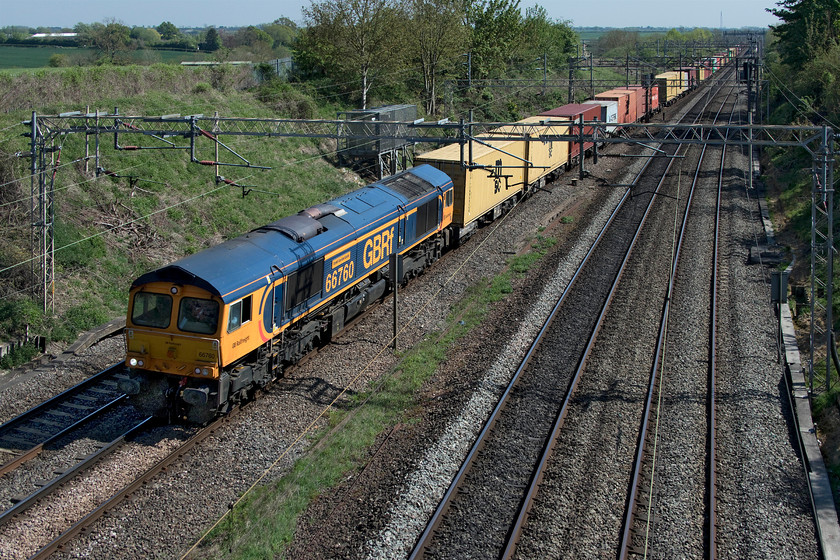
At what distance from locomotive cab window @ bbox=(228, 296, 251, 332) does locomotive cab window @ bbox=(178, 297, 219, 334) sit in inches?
11.2

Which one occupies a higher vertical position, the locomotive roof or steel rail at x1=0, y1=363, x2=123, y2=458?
the locomotive roof

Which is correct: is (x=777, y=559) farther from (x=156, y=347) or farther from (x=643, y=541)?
Answer: (x=156, y=347)

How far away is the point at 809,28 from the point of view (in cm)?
4909

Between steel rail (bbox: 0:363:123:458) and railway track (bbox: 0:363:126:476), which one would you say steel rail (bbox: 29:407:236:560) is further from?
steel rail (bbox: 0:363:123:458)

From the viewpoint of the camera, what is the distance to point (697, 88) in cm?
8519

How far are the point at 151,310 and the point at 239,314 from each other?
5.45ft

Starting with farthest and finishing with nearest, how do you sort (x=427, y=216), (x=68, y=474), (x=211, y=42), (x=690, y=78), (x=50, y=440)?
1. (x=211, y=42)
2. (x=690, y=78)
3. (x=427, y=216)
4. (x=50, y=440)
5. (x=68, y=474)

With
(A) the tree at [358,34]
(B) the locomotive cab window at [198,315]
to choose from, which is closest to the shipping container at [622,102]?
(A) the tree at [358,34]

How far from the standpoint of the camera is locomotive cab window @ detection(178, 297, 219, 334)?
1309 cm

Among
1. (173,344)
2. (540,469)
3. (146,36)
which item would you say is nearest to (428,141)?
(173,344)

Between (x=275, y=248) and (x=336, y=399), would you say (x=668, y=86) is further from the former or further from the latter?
(x=336, y=399)

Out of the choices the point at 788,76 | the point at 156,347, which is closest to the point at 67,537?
the point at 156,347

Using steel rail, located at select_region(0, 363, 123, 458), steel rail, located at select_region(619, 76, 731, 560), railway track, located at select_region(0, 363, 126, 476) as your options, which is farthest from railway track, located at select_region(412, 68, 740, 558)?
A: steel rail, located at select_region(0, 363, 123, 458)

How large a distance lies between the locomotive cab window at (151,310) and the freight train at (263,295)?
2 cm
